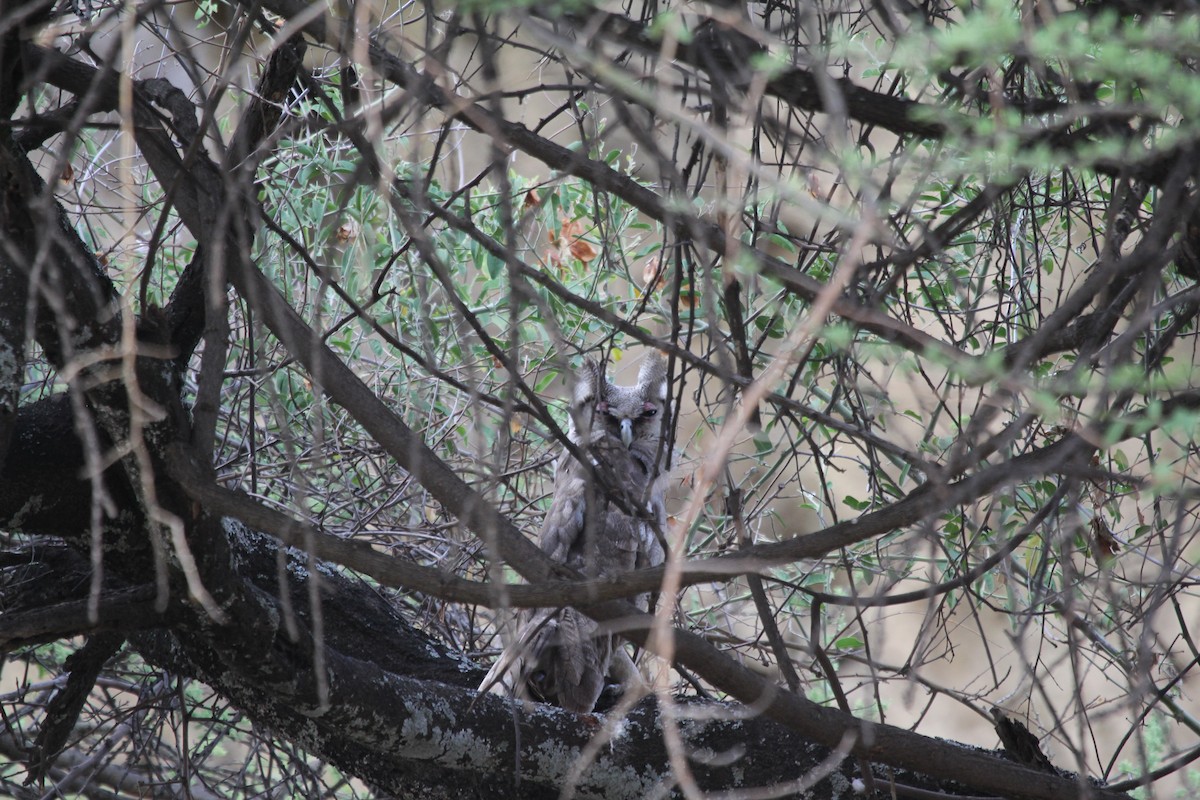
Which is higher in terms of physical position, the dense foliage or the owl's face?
the owl's face

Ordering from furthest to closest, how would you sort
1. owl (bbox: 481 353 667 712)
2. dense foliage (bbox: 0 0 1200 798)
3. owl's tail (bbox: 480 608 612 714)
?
1. owl's tail (bbox: 480 608 612 714)
2. owl (bbox: 481 353 667 712)
3. dense foliage (bbox: 0 0 1200 798)

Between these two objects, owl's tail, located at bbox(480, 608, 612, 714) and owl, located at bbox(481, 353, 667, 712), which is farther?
owl's tail, located at bbox(480, 608, 612, 714)

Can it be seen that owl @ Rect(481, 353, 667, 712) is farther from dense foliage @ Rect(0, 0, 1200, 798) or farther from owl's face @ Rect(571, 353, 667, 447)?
dense foliage @ Rect(0, 0, 1200, 798)

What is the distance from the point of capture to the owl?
10.8ft

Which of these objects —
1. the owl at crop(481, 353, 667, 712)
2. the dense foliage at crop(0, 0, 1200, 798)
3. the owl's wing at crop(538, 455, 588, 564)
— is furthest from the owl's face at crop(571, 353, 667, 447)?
the dense foliage at crop(0, 0, 1200, 798)

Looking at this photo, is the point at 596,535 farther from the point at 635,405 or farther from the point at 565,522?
the point at 635,405

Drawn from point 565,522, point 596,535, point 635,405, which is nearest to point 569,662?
point 596,535

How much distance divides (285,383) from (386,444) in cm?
158

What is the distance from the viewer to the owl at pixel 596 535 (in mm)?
3297

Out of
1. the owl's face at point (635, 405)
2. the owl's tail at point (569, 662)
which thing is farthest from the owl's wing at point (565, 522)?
the owl's face at point (635, 405)

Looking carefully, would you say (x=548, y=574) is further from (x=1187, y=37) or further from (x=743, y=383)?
(x=1187, y=37)

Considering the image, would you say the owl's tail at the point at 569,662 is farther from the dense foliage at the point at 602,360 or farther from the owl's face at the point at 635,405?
the owl's face at the point at 635,405

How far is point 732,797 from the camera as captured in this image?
2.01 meters

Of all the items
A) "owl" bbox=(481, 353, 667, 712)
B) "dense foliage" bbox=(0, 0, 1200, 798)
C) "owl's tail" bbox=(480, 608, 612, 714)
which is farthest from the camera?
"owl's tail" bbox=(480, 608, 612, 714)
